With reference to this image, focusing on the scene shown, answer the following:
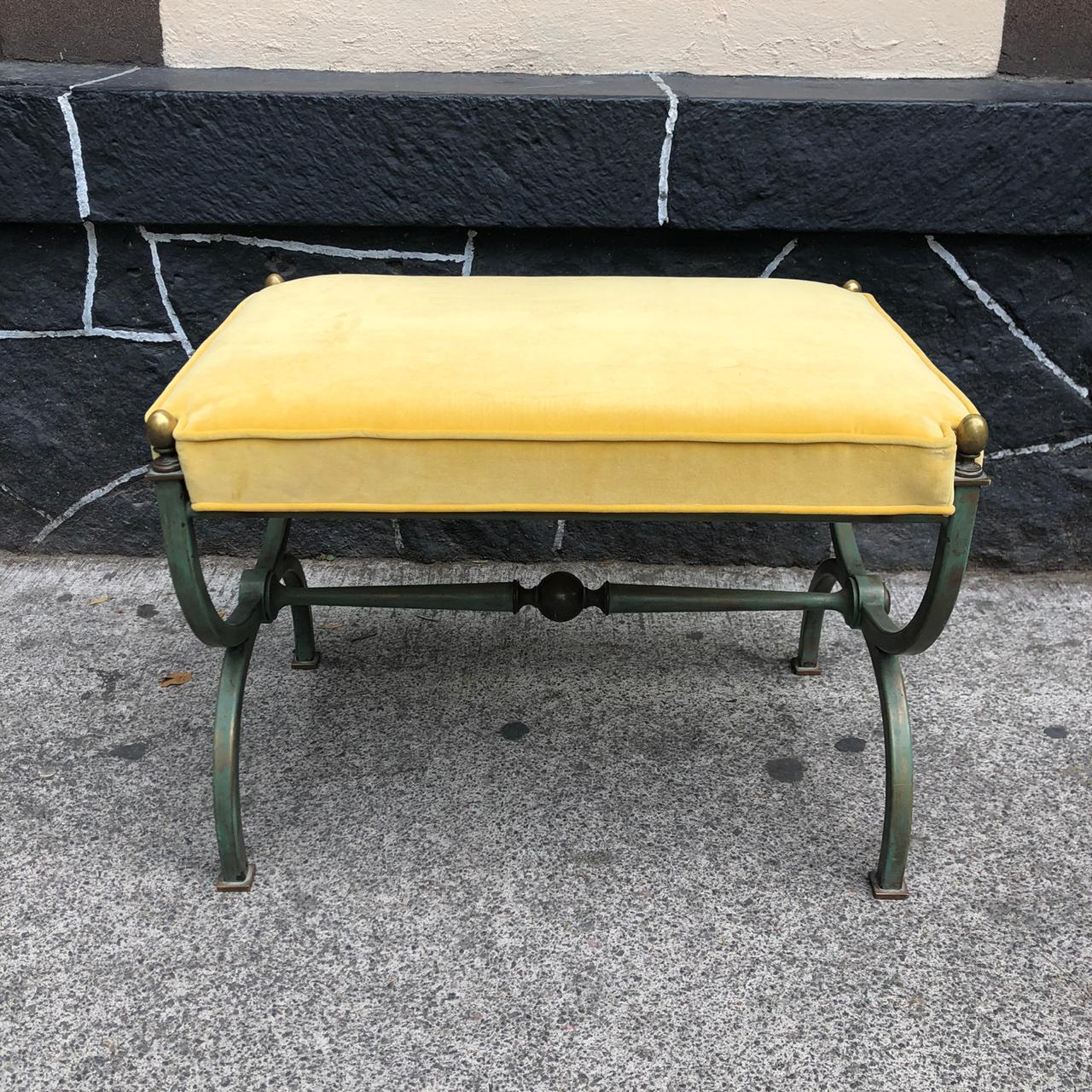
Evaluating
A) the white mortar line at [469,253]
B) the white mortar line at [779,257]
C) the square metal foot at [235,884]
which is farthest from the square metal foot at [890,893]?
the white mortar line at [469,253]

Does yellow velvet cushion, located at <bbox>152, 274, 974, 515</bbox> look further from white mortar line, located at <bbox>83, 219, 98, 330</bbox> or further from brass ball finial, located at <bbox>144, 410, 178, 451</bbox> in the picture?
white mortar line, located at <bbox>83, 219, 98, 330</bbox>

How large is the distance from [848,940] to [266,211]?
5.03 feet

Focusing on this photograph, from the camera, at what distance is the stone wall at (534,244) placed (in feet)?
6.56

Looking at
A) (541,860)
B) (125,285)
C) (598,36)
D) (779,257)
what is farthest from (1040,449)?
(125,285)

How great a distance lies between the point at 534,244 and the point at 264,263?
0.51 metres

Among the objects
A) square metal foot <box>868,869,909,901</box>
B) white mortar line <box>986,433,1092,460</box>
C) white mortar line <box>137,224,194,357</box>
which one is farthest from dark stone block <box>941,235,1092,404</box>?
white mortar line <box>137,224,194,357</box>

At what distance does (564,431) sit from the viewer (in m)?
1.24

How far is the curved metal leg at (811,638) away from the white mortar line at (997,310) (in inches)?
24.8

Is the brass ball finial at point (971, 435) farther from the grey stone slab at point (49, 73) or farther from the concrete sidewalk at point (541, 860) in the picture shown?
the grey stone slab at point (49, 73)

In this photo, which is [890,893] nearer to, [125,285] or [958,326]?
[958,326]

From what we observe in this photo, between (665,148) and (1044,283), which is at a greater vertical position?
(665,148)

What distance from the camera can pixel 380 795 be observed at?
1.69 meters

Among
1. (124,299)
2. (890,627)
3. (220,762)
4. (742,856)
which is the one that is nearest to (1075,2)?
(890,627)

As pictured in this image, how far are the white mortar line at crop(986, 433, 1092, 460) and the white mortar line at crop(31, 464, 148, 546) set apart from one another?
1.71 m
